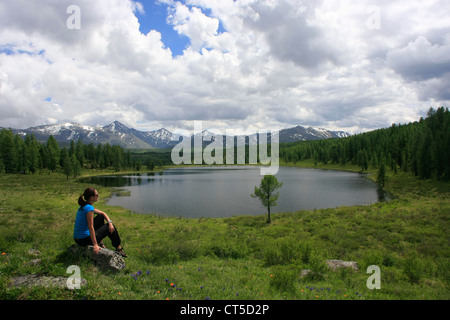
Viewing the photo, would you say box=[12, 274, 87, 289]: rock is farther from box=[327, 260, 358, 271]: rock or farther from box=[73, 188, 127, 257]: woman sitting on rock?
box=[327, 260, 358, 271]: rock

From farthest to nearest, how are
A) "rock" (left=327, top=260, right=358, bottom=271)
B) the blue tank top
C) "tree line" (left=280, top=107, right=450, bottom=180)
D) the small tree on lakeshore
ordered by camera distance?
"tree line" (left=280, top=107, right=450, bottom=180)
the small tree on lakeshore
"rock" (left=327, top=260, right=358, bottom=271)
the blue tank top

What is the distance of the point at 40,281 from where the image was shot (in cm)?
621

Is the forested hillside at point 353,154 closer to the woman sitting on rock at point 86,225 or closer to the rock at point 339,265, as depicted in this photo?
the rock at point 339,265

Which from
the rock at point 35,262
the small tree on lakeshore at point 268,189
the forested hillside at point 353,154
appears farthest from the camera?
the forested hillside at point 353,154

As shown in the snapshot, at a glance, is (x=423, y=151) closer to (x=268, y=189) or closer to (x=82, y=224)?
(x=268, y=189)

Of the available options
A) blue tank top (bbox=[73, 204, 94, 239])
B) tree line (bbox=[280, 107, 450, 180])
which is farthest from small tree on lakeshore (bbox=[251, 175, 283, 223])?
tree line (bbox=[280, 107, 450, 180])

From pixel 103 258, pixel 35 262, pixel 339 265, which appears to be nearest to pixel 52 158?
pixel 35 262

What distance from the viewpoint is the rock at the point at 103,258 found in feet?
25.3

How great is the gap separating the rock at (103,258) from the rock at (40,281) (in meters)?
1.39

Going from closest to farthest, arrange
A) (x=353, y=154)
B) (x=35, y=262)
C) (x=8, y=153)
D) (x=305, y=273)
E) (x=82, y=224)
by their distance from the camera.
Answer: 1. (x=35, y=262)
2. (x=82, y=224)
3. (x=305, y=273)
4. (x=8, y=153)
5. (x=353, y=154)

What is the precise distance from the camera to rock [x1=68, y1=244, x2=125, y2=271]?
7.72m

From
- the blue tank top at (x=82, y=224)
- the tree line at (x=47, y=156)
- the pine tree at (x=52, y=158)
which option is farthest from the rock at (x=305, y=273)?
the pine tree at (x=52, y=158)

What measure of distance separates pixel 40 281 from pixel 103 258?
1.82 metres

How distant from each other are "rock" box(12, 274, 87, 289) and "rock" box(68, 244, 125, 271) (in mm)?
1393
